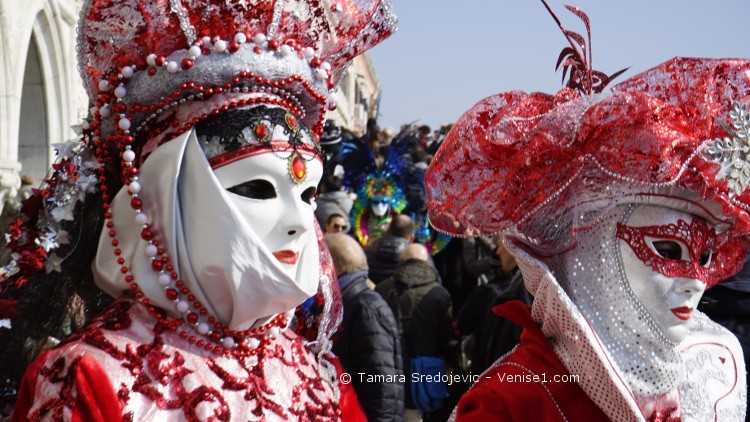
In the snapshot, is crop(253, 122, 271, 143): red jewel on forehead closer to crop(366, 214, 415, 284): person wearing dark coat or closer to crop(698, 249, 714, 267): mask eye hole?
crop(698, 249, 714, 267): mask eye hole

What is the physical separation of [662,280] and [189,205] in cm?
134

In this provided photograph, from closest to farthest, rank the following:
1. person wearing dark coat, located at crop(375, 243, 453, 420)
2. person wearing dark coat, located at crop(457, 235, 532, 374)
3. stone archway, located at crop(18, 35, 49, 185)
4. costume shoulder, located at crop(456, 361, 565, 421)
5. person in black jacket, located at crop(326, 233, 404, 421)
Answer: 1. costume shoulder, located at crop(456, 361, 565, 421)
2. person in black jacket, located at crop(326, 233, 404, 421)
3. person wearing dark coat, located at crop(457, 235, 532, 374)
4. person wearing dark coat, located at crop(375, 243, 453, 420)
5. stone archway, located at crop(18, 35, 49, 185)

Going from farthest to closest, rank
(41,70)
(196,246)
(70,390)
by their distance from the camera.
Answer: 1. (41,70)
2. (196,246)
3. (70,390)

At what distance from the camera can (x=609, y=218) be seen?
278cm

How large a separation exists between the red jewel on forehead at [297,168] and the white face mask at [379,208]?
262 inches

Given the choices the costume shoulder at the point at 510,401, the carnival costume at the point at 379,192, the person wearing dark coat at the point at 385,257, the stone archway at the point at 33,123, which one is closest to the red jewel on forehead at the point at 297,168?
the costume shoulder at the point at 510,401

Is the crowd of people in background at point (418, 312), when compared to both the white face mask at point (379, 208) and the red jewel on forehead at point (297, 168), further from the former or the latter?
the red jewel on forehead at point (297, 168)

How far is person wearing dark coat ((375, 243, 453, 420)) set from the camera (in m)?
5.09

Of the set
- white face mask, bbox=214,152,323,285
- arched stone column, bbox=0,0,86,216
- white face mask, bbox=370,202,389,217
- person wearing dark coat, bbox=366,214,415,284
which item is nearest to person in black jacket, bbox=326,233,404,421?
white face mask, bbox=214,152,323,285

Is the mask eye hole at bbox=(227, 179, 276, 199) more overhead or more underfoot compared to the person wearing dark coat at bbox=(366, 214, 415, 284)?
more overhead

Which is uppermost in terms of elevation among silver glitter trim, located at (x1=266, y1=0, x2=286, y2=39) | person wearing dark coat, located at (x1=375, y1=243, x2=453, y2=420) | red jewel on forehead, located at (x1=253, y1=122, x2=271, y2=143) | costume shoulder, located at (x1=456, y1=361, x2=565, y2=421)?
silver glitter trim, located at (x1=266, y1=0, x2=286, y2=39)

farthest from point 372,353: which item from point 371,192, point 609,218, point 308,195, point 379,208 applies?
point 371,192

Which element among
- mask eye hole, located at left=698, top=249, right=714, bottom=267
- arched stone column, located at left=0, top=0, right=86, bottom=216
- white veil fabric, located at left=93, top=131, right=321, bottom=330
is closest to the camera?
white veil fabric, located at left=93, top=131, right=321, bottom=330

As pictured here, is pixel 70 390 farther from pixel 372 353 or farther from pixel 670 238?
pixel 372 353
